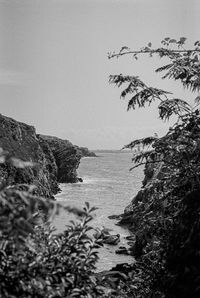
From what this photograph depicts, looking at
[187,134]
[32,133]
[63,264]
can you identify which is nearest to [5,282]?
[63,264]

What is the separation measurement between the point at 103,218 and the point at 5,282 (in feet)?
182

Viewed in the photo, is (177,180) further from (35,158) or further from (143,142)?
(35,158)

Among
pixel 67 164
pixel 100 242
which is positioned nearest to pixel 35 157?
pixel 67 164

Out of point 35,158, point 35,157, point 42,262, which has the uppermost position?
point 35,157

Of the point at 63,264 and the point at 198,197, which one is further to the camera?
the point at 198,197

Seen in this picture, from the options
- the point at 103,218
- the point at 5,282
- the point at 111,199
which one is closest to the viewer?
the point at 5,282

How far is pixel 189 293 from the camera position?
17.2ft

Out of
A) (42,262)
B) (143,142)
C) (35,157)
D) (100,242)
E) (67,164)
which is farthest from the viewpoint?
(67,164)

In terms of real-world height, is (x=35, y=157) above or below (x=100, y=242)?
above

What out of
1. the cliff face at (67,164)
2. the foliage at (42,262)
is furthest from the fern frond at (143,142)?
the cliff face at (67,164)

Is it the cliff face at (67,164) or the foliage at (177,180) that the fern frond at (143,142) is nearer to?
the foliage at (177,180)

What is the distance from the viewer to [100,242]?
16.0 feet

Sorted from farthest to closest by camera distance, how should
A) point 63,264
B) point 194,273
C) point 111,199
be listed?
point 111,199 → point 194,273 → point 63,264

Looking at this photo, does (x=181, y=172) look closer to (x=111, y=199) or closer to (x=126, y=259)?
(x=126, y=259)
